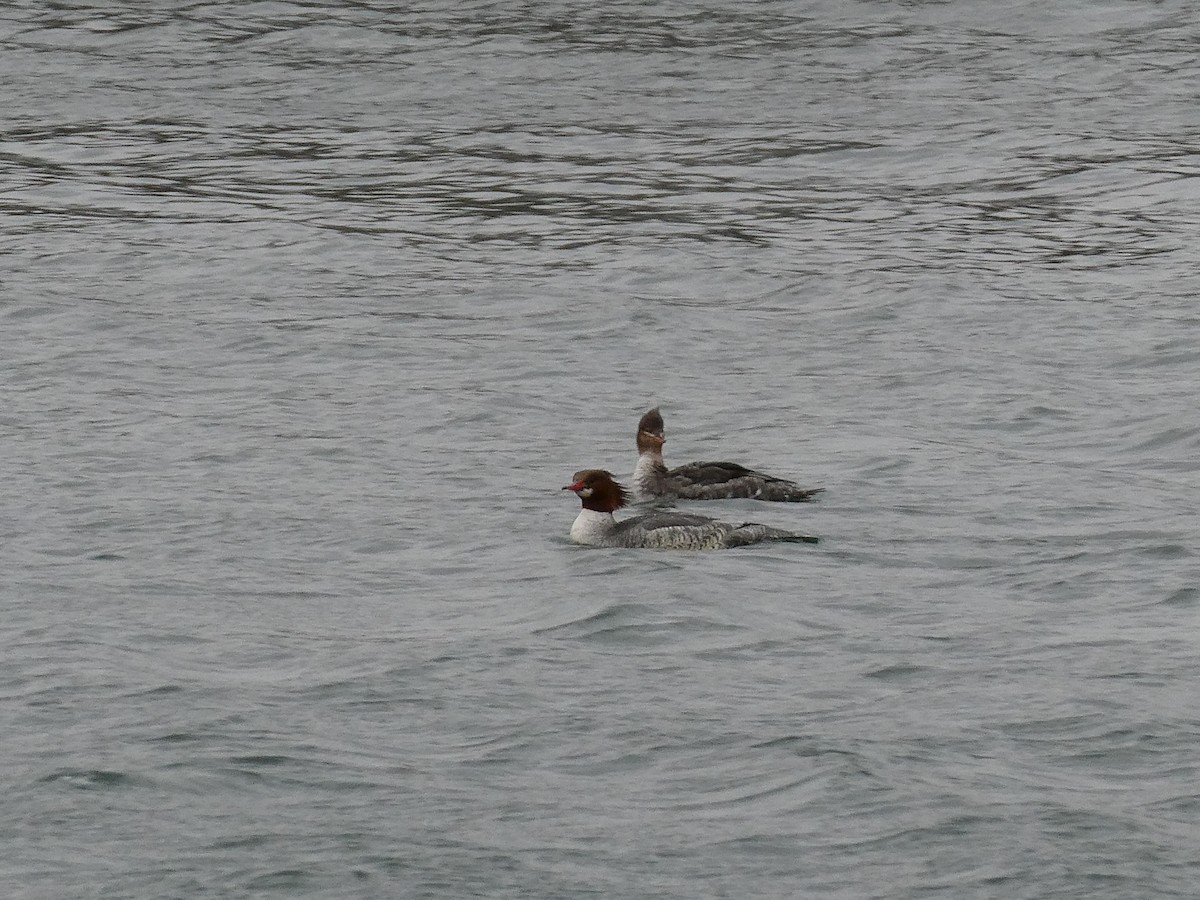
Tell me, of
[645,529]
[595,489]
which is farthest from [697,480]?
[595,489]

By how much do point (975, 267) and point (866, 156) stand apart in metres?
5.20

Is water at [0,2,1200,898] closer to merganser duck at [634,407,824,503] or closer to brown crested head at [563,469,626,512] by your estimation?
merganser duck at [634,407,824,503]

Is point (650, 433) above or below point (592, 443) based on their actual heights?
above

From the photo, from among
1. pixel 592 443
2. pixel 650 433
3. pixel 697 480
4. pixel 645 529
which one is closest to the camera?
pixel 645 529

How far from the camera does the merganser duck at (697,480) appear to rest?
1689cm

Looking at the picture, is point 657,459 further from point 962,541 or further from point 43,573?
point 43,573

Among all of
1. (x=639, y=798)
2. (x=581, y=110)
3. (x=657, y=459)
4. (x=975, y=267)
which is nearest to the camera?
(x=639, y=798)

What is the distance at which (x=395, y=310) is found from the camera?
23.6 m

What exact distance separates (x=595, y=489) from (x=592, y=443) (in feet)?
9.14

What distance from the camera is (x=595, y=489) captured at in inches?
632

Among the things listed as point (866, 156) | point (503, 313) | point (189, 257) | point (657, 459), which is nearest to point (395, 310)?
point (503, 313)

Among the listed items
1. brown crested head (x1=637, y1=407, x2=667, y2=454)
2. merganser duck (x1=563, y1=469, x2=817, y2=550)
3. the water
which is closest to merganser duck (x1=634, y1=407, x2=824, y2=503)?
brown crested head (x1=637, y1=407, x2=667, y2=454)

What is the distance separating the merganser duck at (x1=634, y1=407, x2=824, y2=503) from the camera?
55.4ft

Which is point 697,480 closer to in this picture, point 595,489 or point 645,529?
point 645,529
